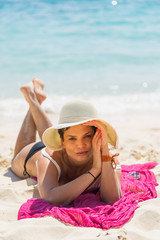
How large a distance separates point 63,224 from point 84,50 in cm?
1428

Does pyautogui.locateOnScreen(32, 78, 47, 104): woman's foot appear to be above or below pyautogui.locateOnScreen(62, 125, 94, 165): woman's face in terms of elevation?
above

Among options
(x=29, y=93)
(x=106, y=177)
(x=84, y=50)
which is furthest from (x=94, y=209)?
(x=84, y=50)

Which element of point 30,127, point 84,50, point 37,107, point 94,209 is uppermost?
point 84,50

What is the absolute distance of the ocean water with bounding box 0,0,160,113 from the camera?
11203 mm

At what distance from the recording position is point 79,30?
62.0ft

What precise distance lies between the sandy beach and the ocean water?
3.55 m

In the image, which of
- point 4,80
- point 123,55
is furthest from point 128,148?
point 123,55

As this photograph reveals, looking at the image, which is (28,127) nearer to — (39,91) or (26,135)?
(26,135)

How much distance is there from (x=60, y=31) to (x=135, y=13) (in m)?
5.81

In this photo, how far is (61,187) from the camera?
2.94 meters

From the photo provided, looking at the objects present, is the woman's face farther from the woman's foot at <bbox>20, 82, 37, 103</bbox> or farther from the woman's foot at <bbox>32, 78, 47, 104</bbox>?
the woman's foot at <bbox>32, 78, 47, 104</bbox>

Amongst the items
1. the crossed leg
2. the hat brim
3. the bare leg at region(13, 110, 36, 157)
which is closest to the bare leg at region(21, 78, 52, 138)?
the crossed leg

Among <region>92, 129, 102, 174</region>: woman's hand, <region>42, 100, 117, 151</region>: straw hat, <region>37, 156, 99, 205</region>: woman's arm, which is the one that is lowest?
<region>37, 156, 99, 205</region>: woman's arm

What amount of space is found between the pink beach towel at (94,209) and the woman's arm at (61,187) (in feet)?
0.24
